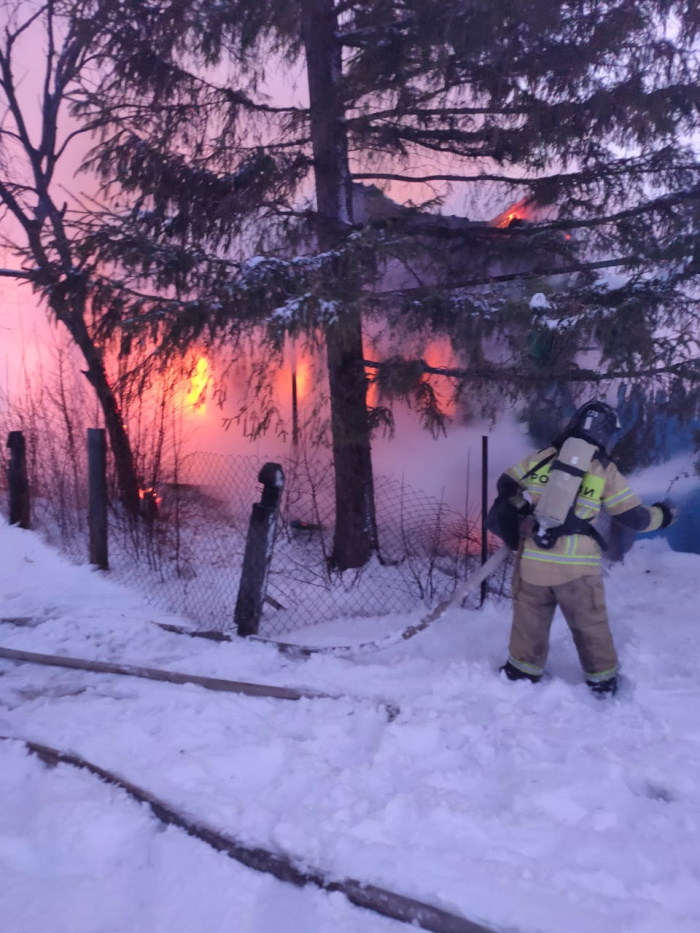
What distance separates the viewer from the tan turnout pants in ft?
12.0

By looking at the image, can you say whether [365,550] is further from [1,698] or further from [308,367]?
[1,698]

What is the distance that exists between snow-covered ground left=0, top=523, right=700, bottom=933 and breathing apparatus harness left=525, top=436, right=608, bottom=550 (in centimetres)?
87

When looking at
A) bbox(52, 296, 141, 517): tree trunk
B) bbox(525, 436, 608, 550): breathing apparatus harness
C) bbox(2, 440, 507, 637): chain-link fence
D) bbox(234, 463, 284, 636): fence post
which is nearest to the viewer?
bbox(525, 436, 608, 550): breathing apparatus harness

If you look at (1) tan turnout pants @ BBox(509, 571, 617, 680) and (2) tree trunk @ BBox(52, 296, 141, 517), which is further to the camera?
(2) tree trunk @ BBox(52, 296, 141, 517)

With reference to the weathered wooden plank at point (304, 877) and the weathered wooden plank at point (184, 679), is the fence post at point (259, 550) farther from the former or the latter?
the weathered wooden plank at point (304, 877)

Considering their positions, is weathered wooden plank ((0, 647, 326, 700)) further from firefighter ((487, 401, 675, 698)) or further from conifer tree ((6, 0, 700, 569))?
conifer tree ((6, 0, 700, 569))

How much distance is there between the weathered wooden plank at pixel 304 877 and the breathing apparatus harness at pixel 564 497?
1958 millimetres

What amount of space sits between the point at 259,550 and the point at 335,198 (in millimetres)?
3470

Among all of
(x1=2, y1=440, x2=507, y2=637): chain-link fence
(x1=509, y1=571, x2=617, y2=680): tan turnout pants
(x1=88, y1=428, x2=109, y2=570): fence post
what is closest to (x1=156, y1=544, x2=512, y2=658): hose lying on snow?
(x1=509, y1=571, x2=617, y2=680): tan turnout pants

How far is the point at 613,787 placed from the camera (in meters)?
2.83

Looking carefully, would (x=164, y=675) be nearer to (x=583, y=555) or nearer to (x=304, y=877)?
(x=304, y=877)

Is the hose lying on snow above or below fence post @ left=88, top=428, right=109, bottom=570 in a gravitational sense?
below

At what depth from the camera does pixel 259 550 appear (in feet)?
15.6

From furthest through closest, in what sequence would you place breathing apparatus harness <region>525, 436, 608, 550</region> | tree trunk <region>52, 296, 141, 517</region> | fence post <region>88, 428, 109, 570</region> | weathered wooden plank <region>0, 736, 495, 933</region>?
tree trunk <region>52, 296, 141, 517</region> < fence post <region>88, 428, 109, 570</region> < breathing apparatus harness <region>525, 436, 608, 550</region> < weathered wooden plank <region>0, 736, 495, 933</region>
